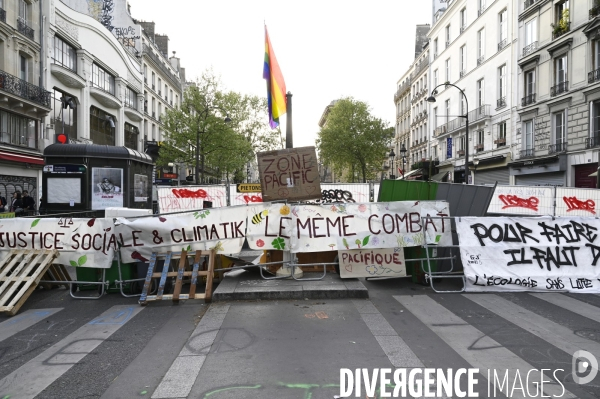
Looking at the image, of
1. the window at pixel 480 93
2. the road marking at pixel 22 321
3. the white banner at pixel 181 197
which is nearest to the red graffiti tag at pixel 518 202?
the white banner at pixel 181 197

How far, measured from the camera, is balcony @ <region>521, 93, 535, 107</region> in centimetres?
2983

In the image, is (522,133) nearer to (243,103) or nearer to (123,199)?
(123,199)

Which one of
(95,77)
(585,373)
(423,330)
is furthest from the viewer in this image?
(95,77)

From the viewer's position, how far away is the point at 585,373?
4.02 metres

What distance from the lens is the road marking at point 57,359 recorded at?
3.80 metres

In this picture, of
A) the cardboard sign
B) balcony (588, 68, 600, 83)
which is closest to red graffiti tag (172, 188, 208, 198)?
the cardboard sign

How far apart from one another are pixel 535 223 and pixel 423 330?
3.92m

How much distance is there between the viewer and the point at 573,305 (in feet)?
21.9

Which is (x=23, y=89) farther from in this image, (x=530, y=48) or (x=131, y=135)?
(x=530, y=48)

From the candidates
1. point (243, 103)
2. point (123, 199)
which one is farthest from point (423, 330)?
point (243, 103)

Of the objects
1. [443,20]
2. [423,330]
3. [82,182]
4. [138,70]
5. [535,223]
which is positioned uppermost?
[443,20]

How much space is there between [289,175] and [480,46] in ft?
118

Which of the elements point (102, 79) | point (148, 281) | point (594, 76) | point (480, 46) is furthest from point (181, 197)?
point (480, 46)

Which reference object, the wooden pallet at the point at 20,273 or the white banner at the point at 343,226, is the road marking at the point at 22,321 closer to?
the wooden pallet at the point at 20,273
